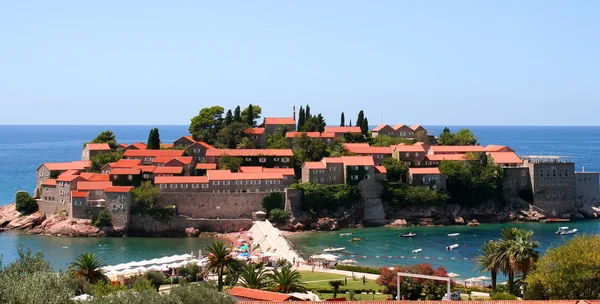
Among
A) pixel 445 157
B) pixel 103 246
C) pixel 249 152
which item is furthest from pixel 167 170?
pixel 445 157

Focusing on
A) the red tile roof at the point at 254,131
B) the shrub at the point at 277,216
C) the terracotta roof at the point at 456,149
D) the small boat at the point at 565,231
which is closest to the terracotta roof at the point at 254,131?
the red tile roof at the point at 254,131

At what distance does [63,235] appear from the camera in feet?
240

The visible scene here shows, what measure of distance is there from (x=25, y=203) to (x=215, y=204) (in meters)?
18.5

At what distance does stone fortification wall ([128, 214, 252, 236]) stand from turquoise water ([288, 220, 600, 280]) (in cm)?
585

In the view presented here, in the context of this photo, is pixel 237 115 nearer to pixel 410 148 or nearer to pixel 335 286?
pixel 410 148

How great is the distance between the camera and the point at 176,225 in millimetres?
74250

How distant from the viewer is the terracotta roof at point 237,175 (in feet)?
251

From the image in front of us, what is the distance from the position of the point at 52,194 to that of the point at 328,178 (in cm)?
2647

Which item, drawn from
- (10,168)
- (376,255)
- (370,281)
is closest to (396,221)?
(376,255)

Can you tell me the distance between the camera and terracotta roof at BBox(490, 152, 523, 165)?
281 feet

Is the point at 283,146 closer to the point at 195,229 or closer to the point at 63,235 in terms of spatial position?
the point at 195,229

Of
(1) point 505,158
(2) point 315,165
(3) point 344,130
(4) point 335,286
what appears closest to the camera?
(4) point 335,286

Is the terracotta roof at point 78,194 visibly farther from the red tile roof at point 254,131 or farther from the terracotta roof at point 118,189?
the red tile roof at point 254,131

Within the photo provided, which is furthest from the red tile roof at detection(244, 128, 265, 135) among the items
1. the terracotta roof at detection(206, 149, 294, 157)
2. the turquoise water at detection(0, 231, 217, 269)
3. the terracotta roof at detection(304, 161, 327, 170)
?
the turquoise water at detection(0, 231, 217, 269)
